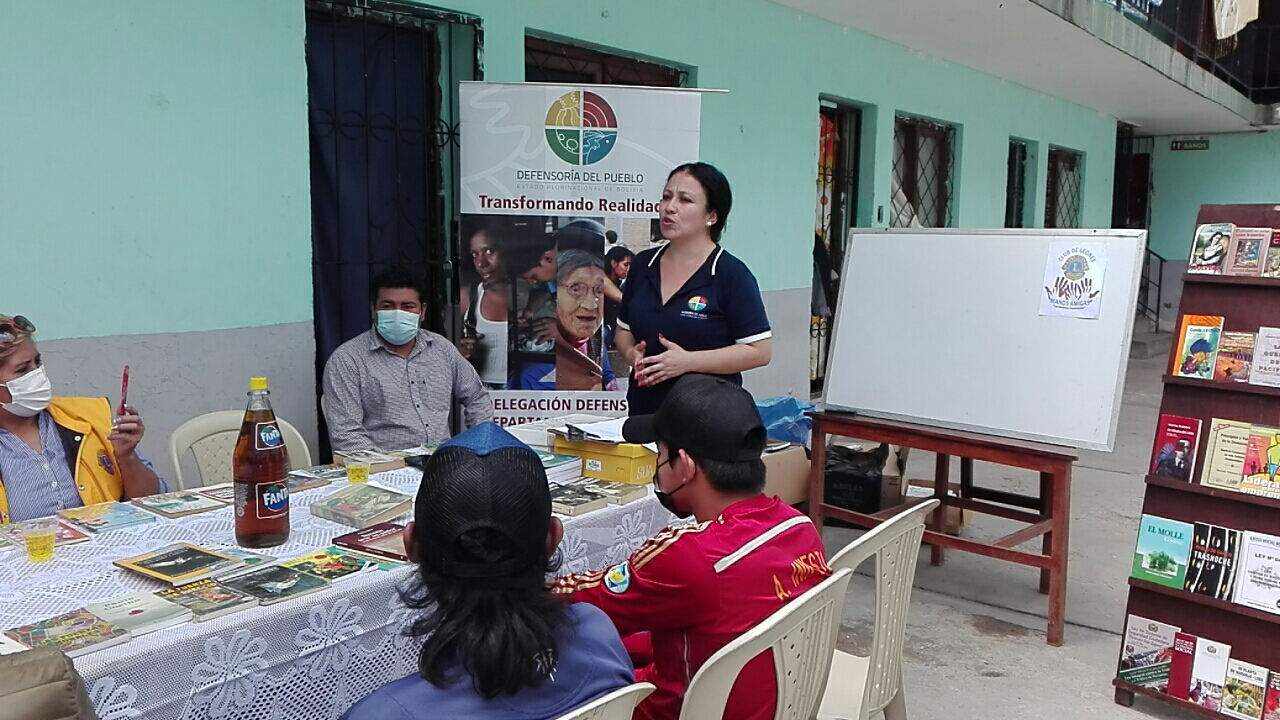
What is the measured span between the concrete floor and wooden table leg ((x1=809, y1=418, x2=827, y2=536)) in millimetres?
349

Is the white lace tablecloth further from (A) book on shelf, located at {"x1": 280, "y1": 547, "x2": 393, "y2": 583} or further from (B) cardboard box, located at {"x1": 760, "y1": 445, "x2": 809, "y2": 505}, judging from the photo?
(B) cardboard box, located at {"x1": 760, "y1": 445, "x2": 809, "y2": 505}

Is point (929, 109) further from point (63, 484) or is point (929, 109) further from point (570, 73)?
point (63, 484)

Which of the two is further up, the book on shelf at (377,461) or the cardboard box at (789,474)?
the book on shelf at (377,461)

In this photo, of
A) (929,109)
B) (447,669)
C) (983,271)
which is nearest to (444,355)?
(983,271)

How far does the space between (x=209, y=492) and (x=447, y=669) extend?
137 cm

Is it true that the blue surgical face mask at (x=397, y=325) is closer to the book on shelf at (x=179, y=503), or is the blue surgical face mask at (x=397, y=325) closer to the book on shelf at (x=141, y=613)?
the book on shelf at (x=179, y=503)

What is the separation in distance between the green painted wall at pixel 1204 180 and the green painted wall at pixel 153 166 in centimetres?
1267

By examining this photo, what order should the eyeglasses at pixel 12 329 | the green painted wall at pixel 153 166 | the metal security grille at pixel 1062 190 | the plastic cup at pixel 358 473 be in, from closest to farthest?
the eyeglasses at pixel 12 329 → the plastic cup at pixel 358 473 → the green painted wall at pixel 153 166 → the metal security grille at pixel 1062 190

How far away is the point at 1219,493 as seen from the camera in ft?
8.65

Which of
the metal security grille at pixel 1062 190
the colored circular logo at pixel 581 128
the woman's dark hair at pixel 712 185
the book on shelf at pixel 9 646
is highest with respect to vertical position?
the metal security grille at pixel 1062 190

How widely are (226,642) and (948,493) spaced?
11.6 feet

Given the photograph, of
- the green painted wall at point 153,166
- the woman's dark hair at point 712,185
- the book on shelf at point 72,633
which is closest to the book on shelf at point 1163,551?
the woman's dark hair at point 712,185

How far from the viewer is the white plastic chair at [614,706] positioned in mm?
1108

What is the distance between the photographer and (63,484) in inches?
87.0
